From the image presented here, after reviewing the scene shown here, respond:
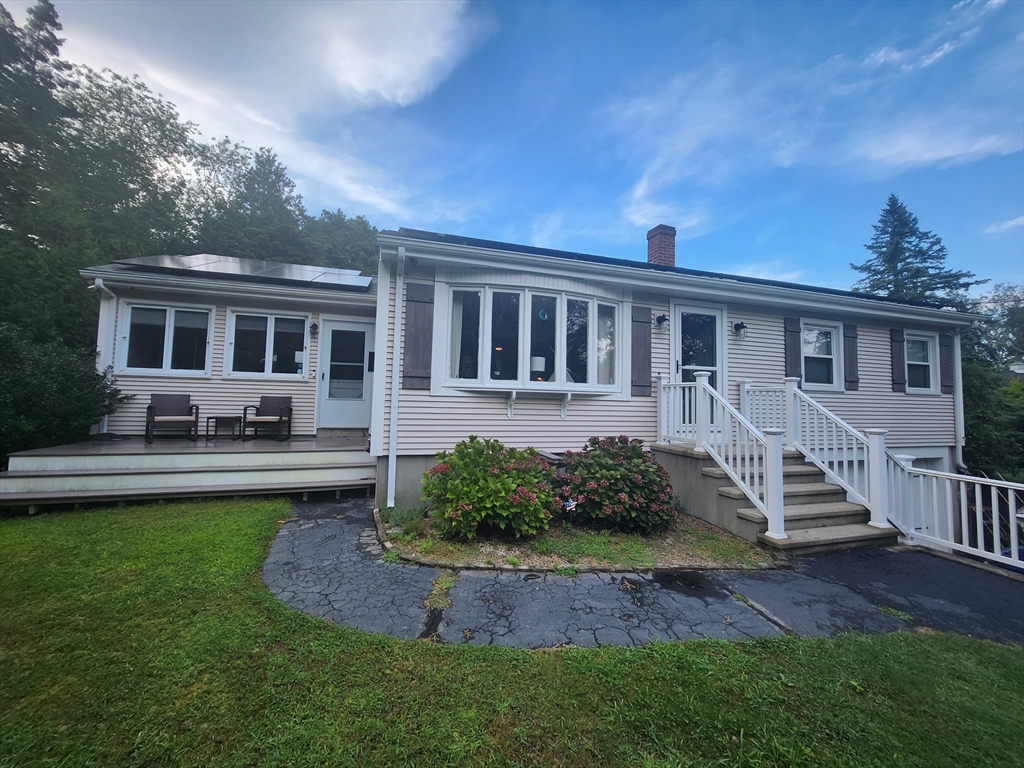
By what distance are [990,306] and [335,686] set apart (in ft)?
143

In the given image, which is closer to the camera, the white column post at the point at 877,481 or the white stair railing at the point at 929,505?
the white stair railing at the point at 929,505

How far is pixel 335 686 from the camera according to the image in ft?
6.55

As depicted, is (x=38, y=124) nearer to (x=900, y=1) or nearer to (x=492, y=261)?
(x=492, y=261)

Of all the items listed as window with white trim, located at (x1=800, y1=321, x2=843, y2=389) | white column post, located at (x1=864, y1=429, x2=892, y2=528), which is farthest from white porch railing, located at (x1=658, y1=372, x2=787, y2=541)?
window with white trim, located at (x1=800, y1=321, x2=843, y2=389)

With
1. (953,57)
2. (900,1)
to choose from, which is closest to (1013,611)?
(900,1)

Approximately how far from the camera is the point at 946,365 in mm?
8273

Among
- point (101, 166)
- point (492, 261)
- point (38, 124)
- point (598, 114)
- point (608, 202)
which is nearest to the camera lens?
point (492, 261)

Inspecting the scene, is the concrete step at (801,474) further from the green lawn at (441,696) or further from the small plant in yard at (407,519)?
the small plant in yard at (407,519)

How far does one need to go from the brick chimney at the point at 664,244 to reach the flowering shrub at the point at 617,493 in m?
5.15

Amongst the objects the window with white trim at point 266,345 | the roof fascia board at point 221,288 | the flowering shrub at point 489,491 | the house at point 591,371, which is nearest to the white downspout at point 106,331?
the house at point 591,371

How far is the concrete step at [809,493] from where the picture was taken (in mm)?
4922

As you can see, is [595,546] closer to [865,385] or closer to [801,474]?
[801,474]

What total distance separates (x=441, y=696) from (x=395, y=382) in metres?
3.82

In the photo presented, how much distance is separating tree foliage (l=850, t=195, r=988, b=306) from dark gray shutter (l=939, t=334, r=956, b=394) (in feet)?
43.3
